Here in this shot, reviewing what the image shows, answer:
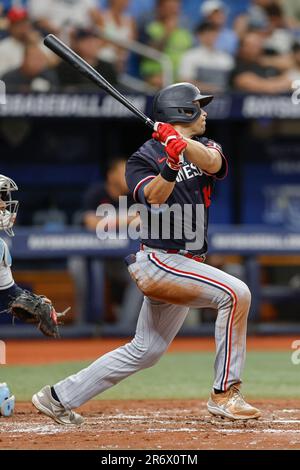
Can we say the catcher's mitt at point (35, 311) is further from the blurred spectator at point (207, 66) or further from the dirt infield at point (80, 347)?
the blurred spectator at point (207, 66)

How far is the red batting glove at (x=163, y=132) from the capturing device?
184 inches

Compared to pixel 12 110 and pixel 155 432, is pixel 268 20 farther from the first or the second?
pixel 155 432

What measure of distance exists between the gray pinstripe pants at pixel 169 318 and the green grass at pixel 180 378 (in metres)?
1.54

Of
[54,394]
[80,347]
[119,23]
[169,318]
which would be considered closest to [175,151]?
[169,318]

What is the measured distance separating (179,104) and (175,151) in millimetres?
492

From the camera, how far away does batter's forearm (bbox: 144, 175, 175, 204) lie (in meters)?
4.64

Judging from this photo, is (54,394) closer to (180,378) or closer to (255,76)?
(180,378)

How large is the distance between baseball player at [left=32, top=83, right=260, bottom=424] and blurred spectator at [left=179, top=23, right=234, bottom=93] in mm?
6586

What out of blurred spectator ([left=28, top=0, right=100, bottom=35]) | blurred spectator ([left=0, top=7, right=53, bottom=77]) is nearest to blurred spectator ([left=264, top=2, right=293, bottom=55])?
blurred spectator ([left=28, top=0, right=100, bottom=35])

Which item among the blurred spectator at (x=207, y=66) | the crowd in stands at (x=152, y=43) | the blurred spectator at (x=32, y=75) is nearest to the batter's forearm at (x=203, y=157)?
the crowd in stands at (x=152, y=43)

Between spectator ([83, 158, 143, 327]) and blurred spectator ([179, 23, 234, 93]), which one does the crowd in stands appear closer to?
blurred spectator ([179, 23, 234, 93])

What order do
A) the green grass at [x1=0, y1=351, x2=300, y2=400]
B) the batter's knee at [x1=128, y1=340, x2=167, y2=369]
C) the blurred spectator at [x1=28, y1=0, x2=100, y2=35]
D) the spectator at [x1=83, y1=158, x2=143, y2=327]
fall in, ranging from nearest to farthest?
the batter's knee at [x1=128, y1=340, x2=167, y2=369], the green grass at [x1=0, y1=351, x2=300, y2=400], the spectator at [x1=83, y1=158, x2=143, y2=327], the blurred spectator at [x1=28, y1=0, x2=100, y2=35]

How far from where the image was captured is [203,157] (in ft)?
15.8
